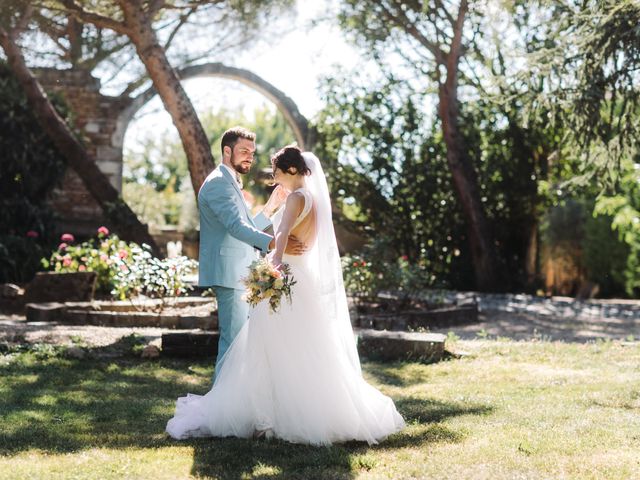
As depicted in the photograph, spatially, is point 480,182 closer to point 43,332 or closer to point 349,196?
point 349,196

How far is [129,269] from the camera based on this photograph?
10.4 metres

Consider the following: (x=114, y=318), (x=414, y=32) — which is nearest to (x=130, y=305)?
(x=114, y=318)

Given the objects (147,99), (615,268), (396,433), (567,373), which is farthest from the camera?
(147,99)

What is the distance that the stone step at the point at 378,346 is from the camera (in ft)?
24.3

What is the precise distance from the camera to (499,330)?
963 centimetres

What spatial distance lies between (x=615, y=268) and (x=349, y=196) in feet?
14.7

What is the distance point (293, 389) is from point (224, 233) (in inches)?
47.6

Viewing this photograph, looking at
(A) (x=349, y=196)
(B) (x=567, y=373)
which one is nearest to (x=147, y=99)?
(A) (x=349, y=196)

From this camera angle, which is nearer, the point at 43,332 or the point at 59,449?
the point at 59,449

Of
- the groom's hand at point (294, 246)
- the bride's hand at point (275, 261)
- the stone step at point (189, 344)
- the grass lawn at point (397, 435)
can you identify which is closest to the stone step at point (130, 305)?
the stone step at point (189, 344)

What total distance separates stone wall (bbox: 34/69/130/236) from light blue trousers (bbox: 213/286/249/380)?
10.6 metres

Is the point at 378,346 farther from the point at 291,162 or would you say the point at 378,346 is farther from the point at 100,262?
the point at 100,262

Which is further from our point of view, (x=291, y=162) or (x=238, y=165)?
(x=238, y=165)

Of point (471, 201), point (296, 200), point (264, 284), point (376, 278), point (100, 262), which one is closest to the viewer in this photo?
point (264, 284)
